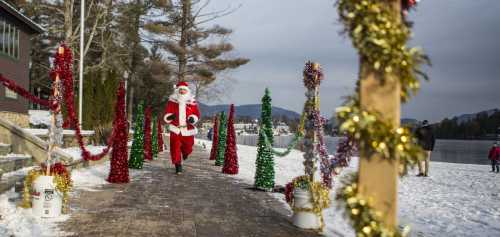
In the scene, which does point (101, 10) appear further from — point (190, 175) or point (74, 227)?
point (74, 227)

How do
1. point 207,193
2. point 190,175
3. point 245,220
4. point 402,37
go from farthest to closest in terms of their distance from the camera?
point 190,175, point 207,193, point 245,220, point 402,37

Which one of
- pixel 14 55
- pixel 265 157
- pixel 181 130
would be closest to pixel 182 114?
pixel 181 130

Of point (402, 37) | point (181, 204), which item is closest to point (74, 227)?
point (181, 204)

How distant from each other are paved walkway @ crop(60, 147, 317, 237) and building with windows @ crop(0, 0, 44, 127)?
13.1 meters

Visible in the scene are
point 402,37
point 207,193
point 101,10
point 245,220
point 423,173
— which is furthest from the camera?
point 101,10

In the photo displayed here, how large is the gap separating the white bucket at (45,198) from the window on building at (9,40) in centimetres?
1580

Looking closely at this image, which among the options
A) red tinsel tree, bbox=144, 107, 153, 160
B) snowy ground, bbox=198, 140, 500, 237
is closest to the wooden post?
snowy ground, bbox=198, 140, 500, 237

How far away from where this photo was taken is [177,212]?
20.7 ft

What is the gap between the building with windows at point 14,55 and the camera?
1853 centimetres

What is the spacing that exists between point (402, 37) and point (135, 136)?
10184 millimetres

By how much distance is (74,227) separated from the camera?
5164 mm

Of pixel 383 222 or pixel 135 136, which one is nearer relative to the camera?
pixel 383 222

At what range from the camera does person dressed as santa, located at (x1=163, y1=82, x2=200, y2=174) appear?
11.1 metres

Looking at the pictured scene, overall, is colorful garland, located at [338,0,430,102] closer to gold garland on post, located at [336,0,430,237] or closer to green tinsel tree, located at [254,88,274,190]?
gold garland on post, located at [336,0,430,237]
